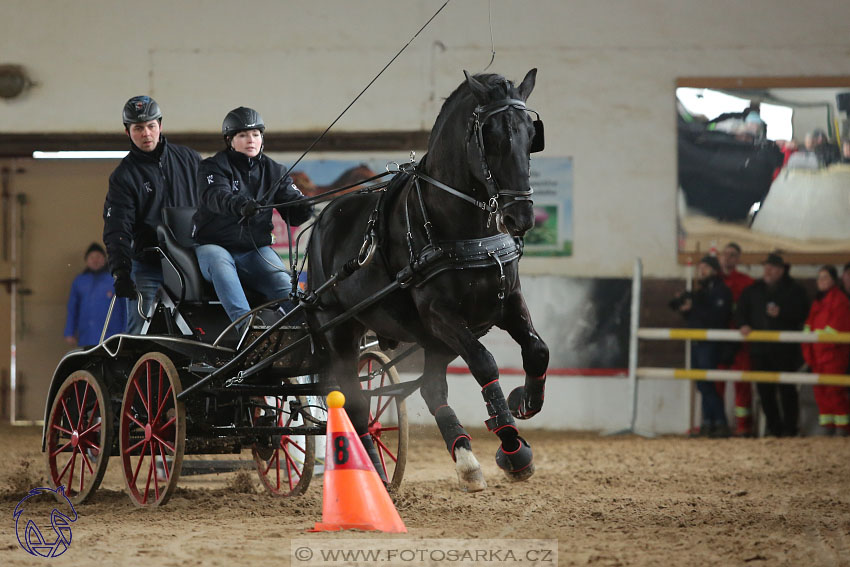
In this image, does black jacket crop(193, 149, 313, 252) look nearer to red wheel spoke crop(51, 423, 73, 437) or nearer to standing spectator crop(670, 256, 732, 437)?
red wheel spoke crop(51, 423, 73, 437)

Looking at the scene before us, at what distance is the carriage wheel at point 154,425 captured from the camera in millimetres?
5668

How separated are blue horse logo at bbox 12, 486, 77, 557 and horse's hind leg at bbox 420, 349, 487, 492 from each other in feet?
5.65

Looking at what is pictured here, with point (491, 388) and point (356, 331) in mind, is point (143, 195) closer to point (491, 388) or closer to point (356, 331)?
point (356, 331)

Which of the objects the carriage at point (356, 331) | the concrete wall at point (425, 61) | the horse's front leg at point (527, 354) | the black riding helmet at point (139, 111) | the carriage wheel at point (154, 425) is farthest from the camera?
the concrete wall at point (425, 61)

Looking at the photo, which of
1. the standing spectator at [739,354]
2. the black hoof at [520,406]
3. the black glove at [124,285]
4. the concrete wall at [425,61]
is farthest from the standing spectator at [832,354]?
the black glove at [124,285]

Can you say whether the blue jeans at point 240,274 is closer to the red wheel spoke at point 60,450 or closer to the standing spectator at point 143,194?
the standing spectator at point 143,194

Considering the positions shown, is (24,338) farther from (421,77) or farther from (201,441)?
(201,441)

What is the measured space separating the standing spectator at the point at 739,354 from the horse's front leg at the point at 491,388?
6580 mm

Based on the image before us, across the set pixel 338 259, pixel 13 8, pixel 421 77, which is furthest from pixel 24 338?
pixel 338 259

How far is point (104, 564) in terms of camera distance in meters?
4.16

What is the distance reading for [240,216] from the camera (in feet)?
19.7

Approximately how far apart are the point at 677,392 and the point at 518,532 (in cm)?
680

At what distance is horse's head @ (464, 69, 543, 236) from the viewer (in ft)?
14.5

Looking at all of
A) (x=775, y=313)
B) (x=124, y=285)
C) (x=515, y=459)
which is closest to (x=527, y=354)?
(x=515, y=459)
